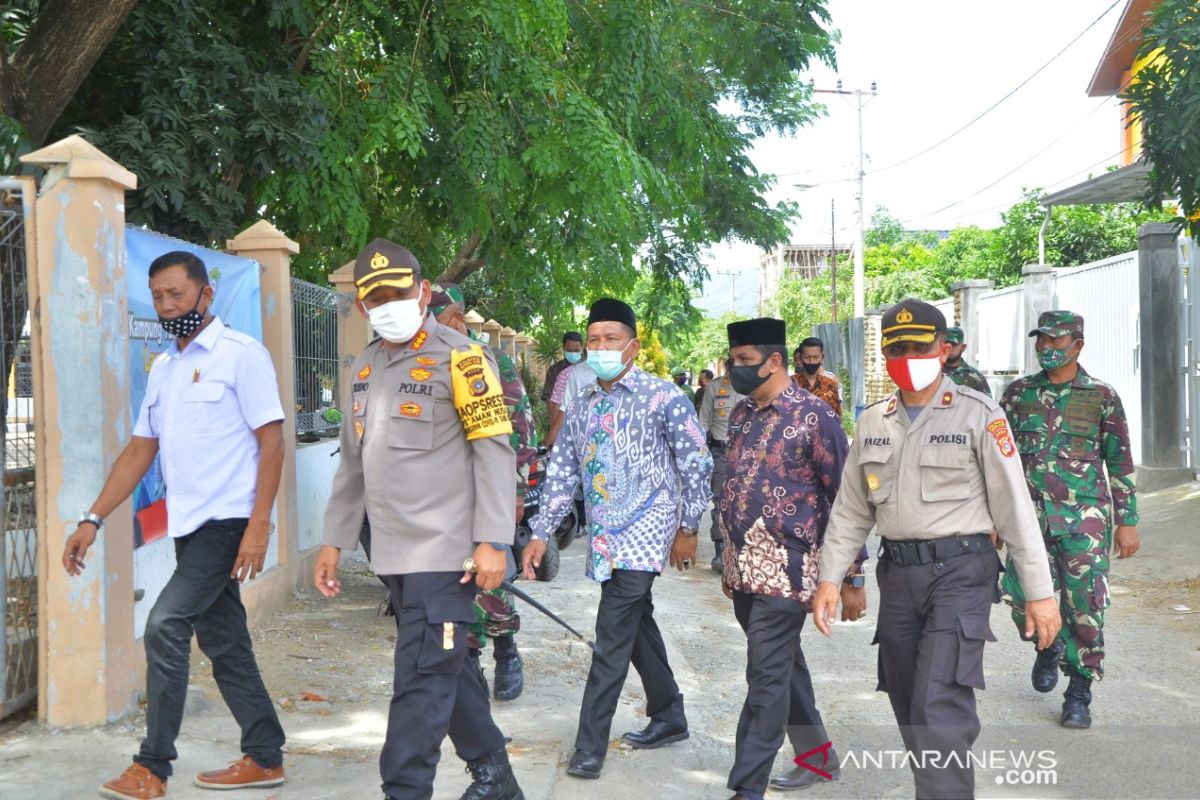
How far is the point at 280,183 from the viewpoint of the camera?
912 cm

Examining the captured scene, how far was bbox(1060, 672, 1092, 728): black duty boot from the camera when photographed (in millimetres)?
5770

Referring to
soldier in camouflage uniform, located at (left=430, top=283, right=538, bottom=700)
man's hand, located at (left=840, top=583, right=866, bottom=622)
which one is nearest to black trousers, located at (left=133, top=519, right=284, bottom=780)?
soldier in camouflage uniform, located at (left=430, top=283, right=538, bottom=700)

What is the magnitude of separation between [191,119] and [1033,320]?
1223 cm

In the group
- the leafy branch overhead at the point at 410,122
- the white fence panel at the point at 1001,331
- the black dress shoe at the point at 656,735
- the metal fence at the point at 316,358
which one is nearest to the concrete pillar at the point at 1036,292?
the white fence panel at the point at 1001,331

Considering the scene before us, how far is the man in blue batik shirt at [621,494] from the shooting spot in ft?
16.3

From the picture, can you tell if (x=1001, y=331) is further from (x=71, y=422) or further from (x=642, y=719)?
(x=71, y=422)

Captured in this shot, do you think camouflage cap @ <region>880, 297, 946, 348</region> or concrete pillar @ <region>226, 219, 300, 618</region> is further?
concrete pillar @ <region>226, 219, 300, 618</region>

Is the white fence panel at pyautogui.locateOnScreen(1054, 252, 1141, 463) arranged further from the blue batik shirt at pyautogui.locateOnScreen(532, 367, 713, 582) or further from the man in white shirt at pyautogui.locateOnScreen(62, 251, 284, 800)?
the man in white shirt at pyautogui.locateOnScreen(62, 251, 284, 800)

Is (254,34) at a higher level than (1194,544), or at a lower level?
higher

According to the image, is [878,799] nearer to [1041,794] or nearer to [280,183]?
[1041,794]

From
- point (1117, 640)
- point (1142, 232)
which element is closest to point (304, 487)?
point (1117, 640)

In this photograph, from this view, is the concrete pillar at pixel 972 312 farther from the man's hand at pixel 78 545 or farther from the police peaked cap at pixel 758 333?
the man's hand at pixel 78 545

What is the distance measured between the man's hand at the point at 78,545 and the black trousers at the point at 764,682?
241cm

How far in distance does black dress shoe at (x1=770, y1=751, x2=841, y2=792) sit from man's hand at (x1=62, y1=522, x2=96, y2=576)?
110 inches
